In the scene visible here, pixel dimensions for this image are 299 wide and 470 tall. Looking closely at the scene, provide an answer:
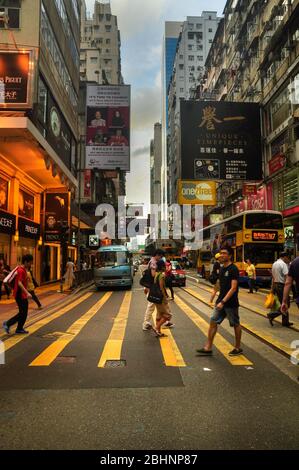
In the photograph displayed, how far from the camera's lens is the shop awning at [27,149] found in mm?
14891

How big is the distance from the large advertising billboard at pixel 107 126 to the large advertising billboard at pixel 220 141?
4.85 m

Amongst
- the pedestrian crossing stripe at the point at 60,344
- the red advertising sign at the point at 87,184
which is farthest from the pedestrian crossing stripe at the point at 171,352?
the red advertising sign at the point at 87,184

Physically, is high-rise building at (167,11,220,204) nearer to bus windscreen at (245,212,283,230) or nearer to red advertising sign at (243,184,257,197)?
red advertising sign at (243,184,257,197)

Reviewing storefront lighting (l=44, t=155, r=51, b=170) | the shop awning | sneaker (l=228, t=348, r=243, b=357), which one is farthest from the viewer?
storefront lighting (l=44, t=155, r=51, b=170)

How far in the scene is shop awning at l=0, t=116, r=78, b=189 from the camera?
14891 millimetres

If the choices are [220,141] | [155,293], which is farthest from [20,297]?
[220,141]

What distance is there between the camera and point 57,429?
A: 393 centimetres

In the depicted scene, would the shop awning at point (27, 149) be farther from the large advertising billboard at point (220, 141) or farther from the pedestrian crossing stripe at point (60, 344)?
the pedestrian crossing stripe at point (60, 344)

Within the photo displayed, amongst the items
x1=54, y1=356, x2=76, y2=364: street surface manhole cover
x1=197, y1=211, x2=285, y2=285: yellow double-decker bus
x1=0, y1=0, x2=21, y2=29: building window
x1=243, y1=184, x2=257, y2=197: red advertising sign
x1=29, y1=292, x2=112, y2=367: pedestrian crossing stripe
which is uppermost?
x1=0, y1=0, x2=21, y2=29: building window

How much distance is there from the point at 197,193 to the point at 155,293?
18777 mm

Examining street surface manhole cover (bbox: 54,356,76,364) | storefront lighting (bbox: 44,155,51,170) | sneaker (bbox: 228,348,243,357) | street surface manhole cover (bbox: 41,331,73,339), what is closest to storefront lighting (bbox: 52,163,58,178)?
storefront lighting (bbox: 44,155,51,170)

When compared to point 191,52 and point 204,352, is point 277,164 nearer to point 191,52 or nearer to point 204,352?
point 204,352

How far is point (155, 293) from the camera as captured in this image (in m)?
8.80

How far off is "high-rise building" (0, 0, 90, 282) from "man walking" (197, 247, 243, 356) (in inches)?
431
